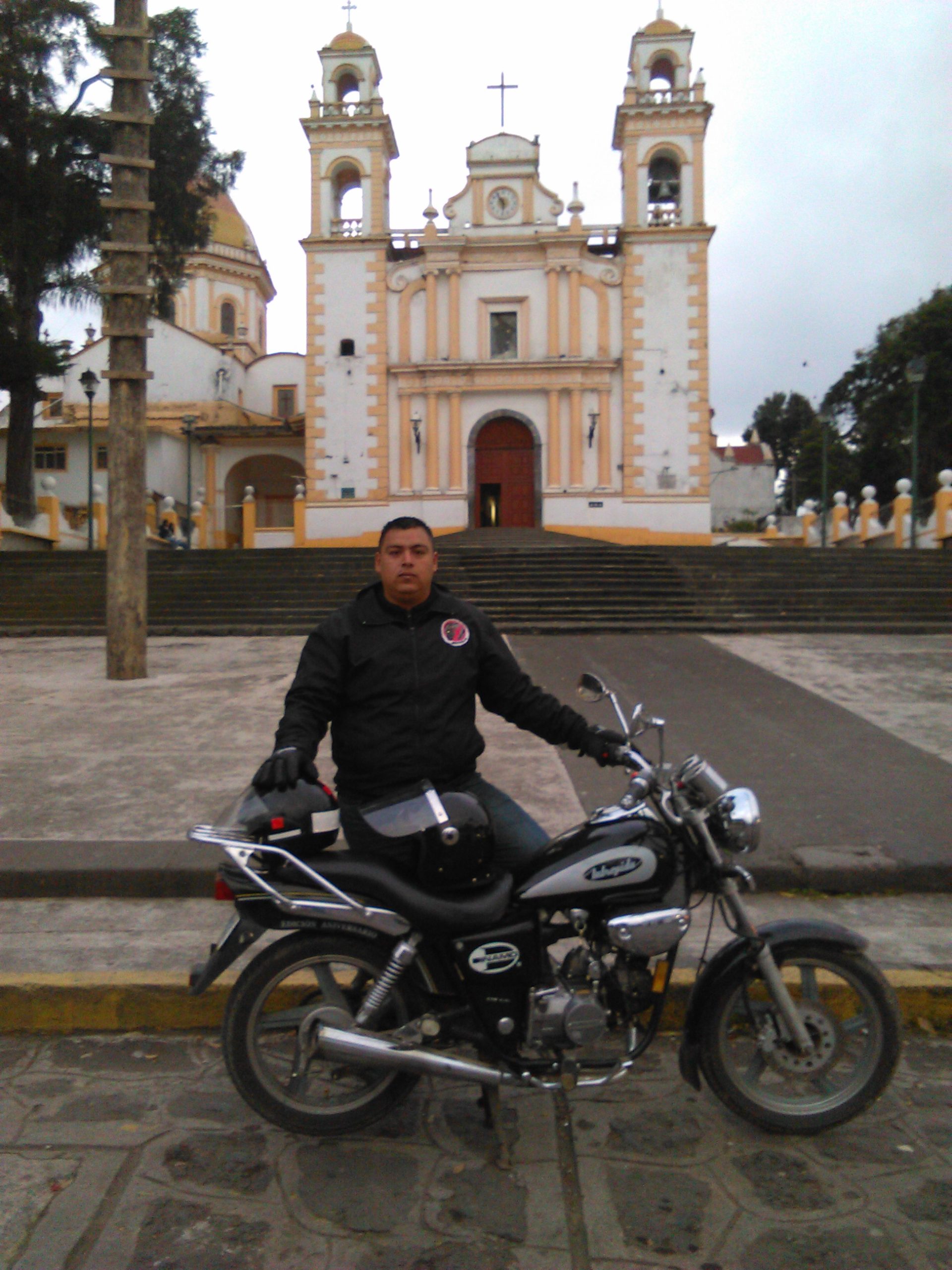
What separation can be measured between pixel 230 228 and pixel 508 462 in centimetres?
2016

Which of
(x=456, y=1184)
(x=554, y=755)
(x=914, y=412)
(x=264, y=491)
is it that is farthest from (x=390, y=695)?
(x=264, y=491)

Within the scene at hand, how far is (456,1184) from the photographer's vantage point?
2.54 metres

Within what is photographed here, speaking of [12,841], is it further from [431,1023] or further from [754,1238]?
[754,1238]

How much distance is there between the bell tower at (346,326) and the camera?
27.2 metres

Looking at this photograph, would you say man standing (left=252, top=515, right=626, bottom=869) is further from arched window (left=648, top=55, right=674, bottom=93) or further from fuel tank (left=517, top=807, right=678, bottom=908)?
arched window (left=648, top=55, right=674, bottom=93)

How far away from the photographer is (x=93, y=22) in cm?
2259

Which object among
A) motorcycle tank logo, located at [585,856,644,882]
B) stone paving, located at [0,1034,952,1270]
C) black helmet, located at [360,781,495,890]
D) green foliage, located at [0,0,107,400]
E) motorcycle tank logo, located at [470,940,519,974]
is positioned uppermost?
green foliage, located at [0,0,107,400]

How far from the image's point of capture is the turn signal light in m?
2.62

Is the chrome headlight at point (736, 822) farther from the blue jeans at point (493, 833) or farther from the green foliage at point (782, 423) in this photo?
the green foliage at point (782, 423)

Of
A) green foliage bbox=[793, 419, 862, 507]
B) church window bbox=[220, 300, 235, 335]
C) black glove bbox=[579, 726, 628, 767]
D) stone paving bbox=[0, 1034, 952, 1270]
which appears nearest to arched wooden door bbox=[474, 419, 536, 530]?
church window bbox=[220, 300, 235, 335]

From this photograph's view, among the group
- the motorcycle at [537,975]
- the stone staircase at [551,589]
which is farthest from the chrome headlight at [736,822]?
the stone staircase at [551,589]

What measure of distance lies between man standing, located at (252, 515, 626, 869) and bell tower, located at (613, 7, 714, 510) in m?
24.5

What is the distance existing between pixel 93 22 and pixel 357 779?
25645 mm

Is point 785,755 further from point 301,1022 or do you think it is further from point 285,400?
point 285,400
